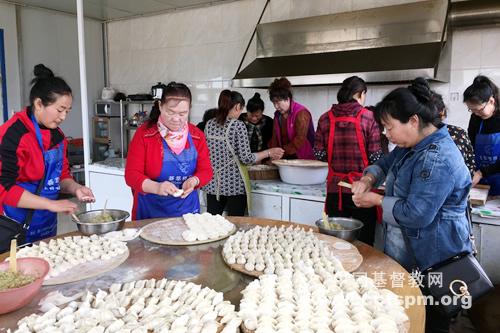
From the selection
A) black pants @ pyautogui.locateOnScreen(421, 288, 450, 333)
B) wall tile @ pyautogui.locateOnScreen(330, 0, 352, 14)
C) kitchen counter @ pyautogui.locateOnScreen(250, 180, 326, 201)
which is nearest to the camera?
black pants @ pyautogui.locateOnScreen(421, 288, 450, 333)

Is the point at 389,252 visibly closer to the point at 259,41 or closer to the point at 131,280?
the point at 131,280

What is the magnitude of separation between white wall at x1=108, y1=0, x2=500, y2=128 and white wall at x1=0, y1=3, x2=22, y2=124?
1.49 metres

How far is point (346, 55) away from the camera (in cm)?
Answer: 420

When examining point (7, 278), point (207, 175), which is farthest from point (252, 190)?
point (7, 278)

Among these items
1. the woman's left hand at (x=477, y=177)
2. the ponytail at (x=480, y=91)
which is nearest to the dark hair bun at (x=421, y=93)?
the ponytail at (x=480, y=91)

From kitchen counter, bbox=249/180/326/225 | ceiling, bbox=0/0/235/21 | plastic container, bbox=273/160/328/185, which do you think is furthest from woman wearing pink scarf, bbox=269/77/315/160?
ceiling, bbox=0/0/235/21

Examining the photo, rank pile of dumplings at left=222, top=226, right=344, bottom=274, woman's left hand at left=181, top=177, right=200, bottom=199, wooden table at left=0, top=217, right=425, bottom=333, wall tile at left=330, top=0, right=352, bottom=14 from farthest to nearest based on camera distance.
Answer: wall tile at left=330, top=0, right=352, bottom=14
woman's left hand at left=181, top=177, right=200, bottom=199
pile of dumplings at left=222, top=226, right=344, bottom=274
wooden table at left=0, top=217, right=425, bottom=333

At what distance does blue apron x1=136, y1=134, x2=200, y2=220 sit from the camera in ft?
7.22

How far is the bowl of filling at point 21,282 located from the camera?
3.71ft

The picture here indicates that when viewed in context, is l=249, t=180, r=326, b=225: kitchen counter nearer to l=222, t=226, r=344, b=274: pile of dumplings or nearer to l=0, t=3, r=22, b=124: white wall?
l=222, t=226, r=344, b=274: pile of dumplings

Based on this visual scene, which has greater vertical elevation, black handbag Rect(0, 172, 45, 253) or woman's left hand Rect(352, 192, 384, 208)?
woman's left hand Rect(352, 192, 384, 208)

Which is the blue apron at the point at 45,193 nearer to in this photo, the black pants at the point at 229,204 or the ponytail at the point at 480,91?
the black pants at the point at 229,204

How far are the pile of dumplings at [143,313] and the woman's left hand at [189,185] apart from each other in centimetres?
81

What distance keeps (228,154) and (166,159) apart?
3.33ft
